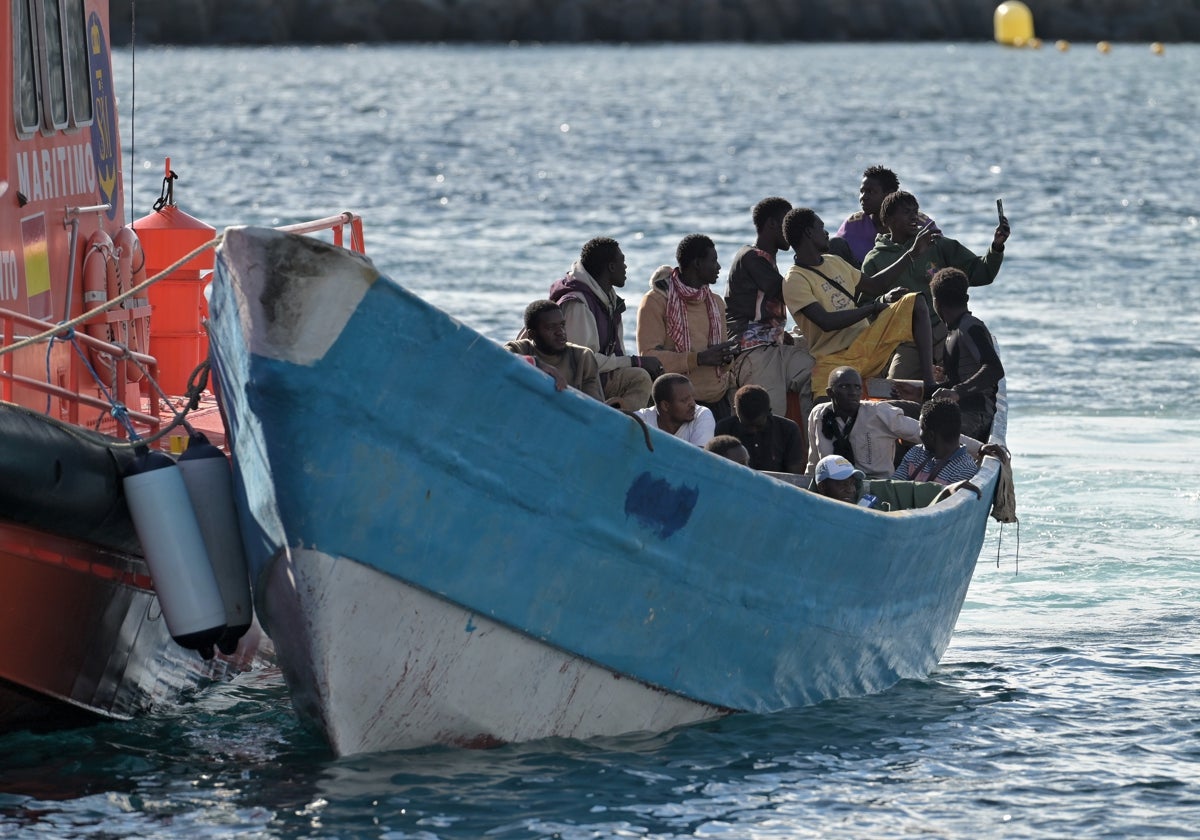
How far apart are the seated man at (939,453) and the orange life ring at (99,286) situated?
3.62 m

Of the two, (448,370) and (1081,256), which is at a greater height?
(448,370)

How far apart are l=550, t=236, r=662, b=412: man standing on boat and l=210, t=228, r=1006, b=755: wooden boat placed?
2025mm

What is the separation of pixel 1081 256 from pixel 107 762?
22082 millimetres

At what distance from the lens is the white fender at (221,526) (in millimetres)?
7664

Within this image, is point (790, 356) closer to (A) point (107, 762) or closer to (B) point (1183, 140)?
(A) point (107, 762)

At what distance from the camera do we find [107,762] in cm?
805

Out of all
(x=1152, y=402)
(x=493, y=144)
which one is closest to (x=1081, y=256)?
(x=1152, y=402)

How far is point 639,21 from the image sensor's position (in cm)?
10331

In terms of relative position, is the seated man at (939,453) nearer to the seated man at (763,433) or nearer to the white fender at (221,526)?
the seated man at (763,433)

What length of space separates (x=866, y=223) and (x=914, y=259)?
98cm

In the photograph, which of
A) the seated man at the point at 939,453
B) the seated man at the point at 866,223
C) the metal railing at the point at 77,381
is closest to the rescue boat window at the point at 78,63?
the metal railing at the point at 77,381

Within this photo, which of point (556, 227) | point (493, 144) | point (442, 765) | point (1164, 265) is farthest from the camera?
point (493, 144)

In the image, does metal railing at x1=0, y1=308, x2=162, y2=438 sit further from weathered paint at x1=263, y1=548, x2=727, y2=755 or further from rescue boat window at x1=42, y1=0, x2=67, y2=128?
weathered paint at x1=263, y1=548, x2=727, y2=755

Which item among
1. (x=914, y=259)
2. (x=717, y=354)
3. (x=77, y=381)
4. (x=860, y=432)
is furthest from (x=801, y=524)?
(x=914, y=259)
